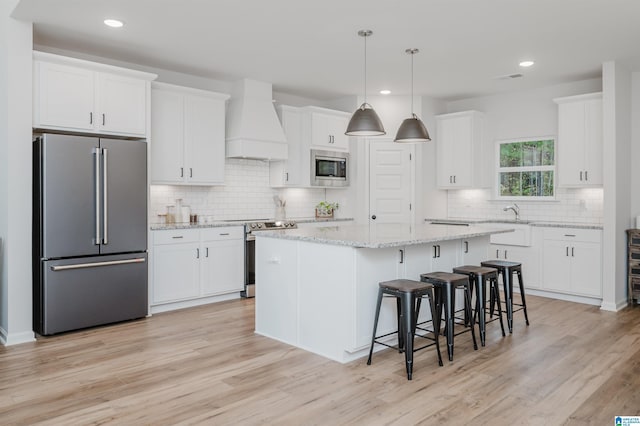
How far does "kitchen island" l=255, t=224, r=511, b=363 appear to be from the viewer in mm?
3553

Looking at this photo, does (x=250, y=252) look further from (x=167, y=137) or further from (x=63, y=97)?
(x=63, y=97)

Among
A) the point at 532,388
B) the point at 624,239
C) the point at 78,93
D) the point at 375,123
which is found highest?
the point at 78,93

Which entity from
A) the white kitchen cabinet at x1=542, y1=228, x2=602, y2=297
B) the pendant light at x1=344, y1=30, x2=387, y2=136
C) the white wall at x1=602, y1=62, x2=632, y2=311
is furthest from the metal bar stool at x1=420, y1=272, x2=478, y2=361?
the white kitchen cabinet at x1=542, y1=228, x2=602, y2=297

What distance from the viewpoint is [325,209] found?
7262mm

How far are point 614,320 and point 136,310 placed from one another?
4810mm

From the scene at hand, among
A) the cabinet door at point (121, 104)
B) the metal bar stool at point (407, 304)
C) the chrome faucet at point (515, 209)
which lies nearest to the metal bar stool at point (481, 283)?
the metal bar stool at point (407, 304)

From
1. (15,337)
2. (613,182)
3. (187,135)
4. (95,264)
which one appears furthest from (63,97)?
(613,182)

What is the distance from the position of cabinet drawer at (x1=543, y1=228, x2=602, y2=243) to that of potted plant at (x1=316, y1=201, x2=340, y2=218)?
2.96 meters

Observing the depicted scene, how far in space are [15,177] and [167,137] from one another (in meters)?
1.65

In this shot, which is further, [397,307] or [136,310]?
[136,310]

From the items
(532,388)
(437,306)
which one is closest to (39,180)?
(437,306)

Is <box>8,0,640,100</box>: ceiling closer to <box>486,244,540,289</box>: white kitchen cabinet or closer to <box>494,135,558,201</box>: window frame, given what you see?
<box>494,135,558,201</box>: window frame

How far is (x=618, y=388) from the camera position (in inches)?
122

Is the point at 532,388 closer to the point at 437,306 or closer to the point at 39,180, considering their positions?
the point at 437,306
